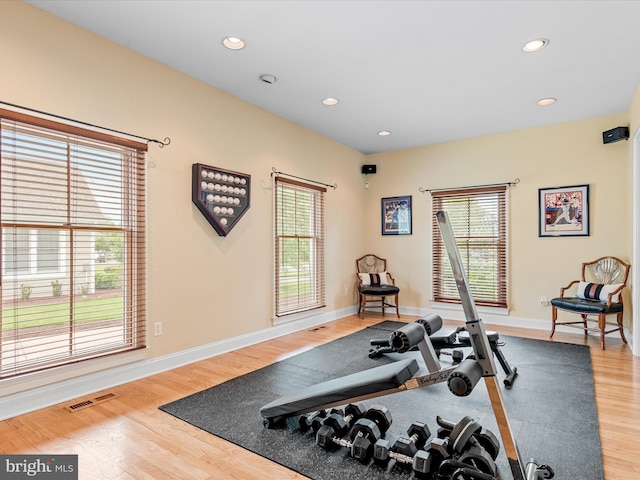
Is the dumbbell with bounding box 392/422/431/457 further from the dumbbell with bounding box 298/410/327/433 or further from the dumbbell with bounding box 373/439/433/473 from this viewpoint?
the dumbbell with bounding box 298/410/327/433

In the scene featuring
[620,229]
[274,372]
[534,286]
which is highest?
[620,229]

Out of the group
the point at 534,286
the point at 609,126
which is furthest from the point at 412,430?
the point at 609,126

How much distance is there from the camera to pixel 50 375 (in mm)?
2584

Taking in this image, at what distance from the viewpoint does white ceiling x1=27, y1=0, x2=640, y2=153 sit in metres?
2.55

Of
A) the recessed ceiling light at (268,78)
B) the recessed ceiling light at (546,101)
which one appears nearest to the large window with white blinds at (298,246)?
the recessed ceiling light at (268,78)

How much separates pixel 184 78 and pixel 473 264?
14.7 feet

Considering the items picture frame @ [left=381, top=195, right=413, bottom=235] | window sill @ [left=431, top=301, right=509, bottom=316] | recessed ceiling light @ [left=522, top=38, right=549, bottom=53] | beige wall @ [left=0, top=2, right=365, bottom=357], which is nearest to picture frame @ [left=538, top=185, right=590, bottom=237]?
window sill @ [left=431, top=301, right=509, bottom=316]

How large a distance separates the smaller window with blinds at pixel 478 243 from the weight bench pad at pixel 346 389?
3.79 meters

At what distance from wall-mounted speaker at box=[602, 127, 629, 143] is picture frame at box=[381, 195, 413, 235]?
2612 millimetres

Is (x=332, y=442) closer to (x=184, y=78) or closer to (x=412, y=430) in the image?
(x=412, y=430)

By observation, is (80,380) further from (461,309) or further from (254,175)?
(461,309)

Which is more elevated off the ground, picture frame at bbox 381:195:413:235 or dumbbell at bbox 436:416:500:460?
picture frame at bbox 381:195:413:235

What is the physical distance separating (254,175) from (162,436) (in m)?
2.85

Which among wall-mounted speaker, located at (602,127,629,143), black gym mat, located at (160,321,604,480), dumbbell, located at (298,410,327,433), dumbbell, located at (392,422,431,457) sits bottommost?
black gym mat, located at (160,321,604,480)
